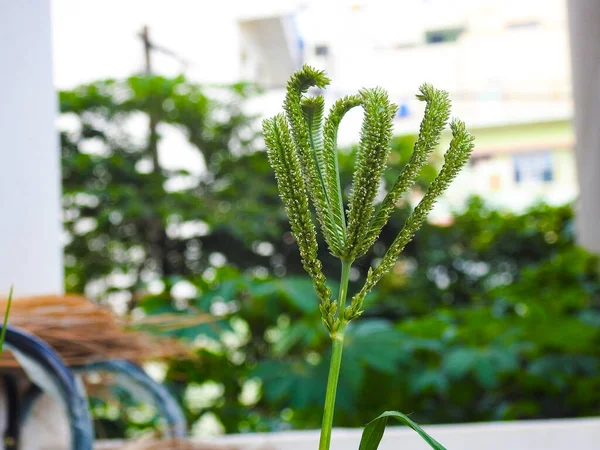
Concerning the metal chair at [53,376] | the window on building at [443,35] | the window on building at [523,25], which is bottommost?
the metal chair at [53,376]

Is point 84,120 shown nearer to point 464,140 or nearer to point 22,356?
point 22,356

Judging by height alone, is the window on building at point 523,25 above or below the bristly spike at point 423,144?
above

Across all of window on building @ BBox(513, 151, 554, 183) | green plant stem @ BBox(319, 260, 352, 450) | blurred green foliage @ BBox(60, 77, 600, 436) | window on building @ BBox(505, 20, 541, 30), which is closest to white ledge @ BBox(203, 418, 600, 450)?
blurred green foliage @ BBox(60, 77, 600, 436)

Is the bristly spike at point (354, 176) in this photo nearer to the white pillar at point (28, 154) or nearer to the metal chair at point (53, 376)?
the metal chair at point (53, 376)

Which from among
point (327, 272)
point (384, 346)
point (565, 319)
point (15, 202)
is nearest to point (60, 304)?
point (15, 202)

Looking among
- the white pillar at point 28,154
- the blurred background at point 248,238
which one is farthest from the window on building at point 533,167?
the white pillar at point 28,154

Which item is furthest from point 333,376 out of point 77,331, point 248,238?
point 248,238

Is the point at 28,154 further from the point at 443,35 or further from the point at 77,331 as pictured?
the point at 443,35
